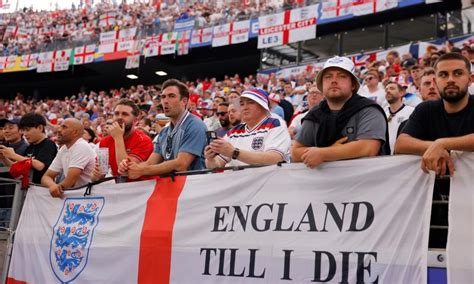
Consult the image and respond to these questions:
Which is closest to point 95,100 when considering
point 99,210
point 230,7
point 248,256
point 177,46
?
point 177,46

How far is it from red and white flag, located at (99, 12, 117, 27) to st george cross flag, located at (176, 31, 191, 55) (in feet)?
23.0

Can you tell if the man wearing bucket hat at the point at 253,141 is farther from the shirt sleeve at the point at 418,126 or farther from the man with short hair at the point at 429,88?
the man with short hair at the point at 429,88

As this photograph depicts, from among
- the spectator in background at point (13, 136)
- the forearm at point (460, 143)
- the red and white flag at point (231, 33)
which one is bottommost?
the forearm at point (460, 143)

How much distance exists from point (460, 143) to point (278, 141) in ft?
5.90

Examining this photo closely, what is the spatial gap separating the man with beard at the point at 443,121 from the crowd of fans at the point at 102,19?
1667 cm

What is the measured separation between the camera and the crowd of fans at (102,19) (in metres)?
23.0

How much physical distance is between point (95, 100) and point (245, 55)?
292 inches

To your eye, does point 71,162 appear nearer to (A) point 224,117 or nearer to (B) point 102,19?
(A) point 224,117

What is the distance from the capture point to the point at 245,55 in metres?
25.7

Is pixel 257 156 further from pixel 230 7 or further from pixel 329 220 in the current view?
pixel 230 7

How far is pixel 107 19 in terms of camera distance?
29750mm

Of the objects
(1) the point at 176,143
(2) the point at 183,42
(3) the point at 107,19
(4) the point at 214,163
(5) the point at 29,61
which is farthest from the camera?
(3) the point at 107,19

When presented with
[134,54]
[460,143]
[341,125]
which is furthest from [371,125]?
[134,54]

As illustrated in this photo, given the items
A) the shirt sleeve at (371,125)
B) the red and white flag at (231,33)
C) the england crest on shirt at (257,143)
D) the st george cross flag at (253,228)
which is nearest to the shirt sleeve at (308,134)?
the st george cross flag at (253,228)
